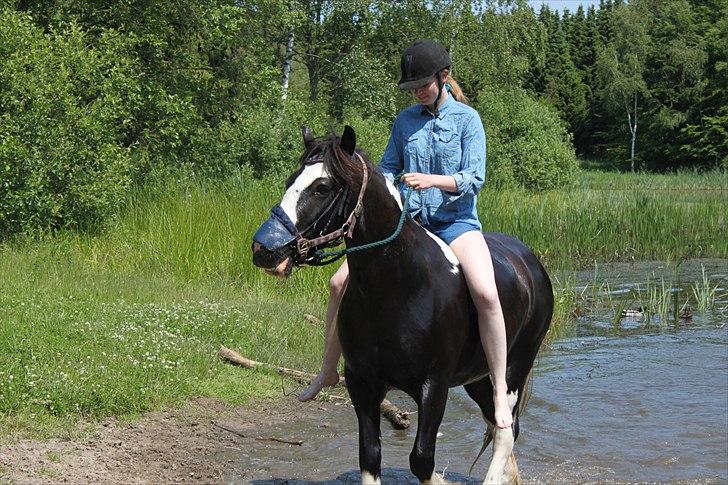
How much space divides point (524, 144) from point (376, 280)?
28979 millimetres

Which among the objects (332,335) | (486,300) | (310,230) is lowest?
(332,335)

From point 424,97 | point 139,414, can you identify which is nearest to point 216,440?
point 139,414

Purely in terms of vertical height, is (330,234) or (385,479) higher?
(330,234)

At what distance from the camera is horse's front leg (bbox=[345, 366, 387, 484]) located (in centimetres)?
461

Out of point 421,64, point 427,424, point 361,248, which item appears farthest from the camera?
point 421,64

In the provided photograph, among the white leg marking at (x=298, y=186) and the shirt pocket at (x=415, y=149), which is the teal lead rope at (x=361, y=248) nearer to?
the white leg marking at (x=298, y=186)

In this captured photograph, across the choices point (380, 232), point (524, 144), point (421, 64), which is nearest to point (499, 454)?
point (380, 232)

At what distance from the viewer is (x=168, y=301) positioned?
32.8 ft

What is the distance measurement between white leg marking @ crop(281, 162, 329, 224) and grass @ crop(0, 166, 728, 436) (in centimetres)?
297

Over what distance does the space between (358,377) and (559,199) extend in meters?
Result: 18.9

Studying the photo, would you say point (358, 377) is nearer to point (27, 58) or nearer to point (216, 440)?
point (216, 440)

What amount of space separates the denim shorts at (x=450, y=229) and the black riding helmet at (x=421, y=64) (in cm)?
76

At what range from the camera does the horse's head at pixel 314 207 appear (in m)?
3.98

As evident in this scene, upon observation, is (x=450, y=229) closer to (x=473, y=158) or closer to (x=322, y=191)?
(x=473, y=158)
